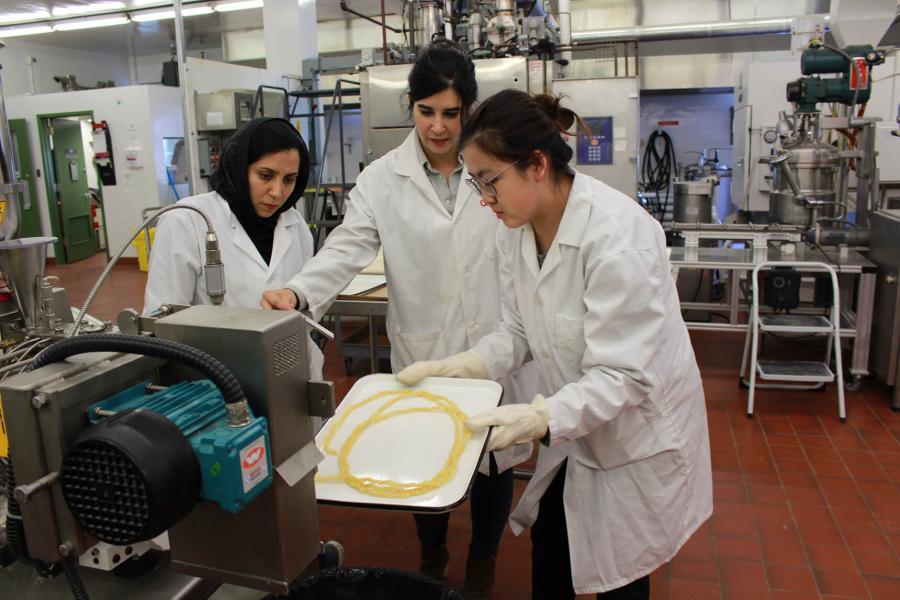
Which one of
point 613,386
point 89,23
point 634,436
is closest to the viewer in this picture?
point 613,386

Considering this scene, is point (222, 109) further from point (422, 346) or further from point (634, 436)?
point (634, 436)

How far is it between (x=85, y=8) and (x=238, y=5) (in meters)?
1.76

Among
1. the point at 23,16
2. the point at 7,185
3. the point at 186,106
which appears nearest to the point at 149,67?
the point at 23,16

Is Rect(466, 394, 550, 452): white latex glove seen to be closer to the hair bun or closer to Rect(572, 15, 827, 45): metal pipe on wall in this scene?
the hair bun

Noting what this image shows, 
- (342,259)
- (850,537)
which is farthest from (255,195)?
(850,537)

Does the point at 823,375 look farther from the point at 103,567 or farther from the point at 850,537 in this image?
the point at 103,567

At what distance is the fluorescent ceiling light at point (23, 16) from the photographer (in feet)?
26.4

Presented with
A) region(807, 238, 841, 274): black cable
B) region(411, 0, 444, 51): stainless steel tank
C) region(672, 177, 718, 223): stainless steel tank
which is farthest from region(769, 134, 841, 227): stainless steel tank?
region(411, 0, 444, 51): stainless steel tank

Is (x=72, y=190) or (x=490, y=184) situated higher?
(x=490, y=184)

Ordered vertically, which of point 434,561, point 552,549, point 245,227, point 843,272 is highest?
point 245,227

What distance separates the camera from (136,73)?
10805 mm

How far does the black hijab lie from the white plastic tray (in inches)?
23.3

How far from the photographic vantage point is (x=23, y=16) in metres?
8.20

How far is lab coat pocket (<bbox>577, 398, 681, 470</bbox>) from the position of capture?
4.13 feet
